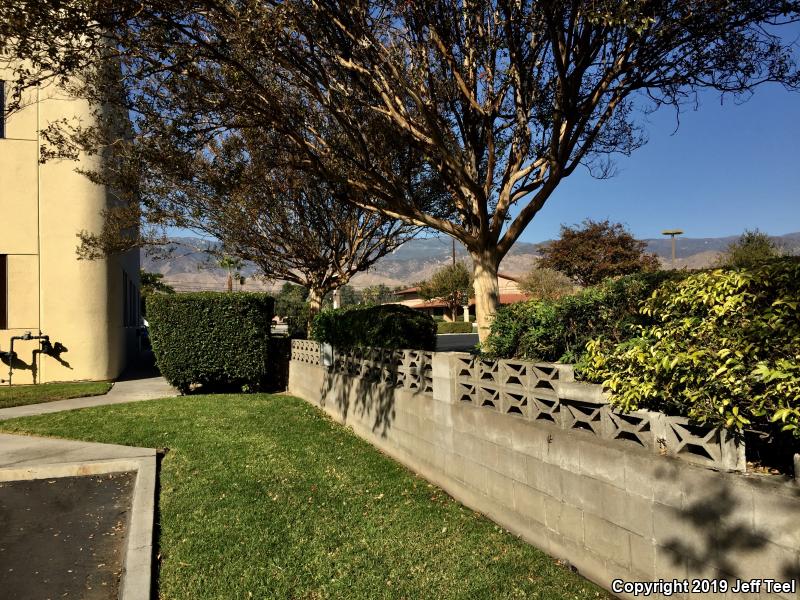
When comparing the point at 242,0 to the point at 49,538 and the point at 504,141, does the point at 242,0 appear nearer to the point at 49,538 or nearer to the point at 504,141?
the point at 504,141

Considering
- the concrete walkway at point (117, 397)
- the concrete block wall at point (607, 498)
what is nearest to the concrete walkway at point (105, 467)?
the concrete walkway at point (117, 397)

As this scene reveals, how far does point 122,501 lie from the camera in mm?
5934

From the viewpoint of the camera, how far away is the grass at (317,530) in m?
4.00

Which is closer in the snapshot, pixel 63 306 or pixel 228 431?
pixel 228 431

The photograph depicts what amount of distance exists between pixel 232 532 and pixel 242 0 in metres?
6.40

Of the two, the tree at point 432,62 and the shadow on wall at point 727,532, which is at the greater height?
the tree at point 432,62

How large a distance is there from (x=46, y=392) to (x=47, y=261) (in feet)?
12.2

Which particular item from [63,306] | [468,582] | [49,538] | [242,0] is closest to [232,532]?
[49,538]

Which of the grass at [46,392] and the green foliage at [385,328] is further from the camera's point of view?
the grass at [46,392]

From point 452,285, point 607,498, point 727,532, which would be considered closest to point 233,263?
point 607,498

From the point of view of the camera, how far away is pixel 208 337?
12.4 meters

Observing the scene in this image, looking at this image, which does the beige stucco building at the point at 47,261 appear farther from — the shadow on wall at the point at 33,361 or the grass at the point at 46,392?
the grass at the point at 46,392

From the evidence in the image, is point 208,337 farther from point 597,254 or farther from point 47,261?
point 597,254

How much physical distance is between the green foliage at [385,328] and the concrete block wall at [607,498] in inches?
106
